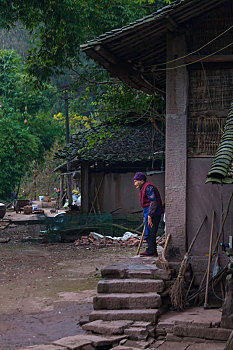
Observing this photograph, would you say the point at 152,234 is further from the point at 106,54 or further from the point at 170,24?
the point at 170,24

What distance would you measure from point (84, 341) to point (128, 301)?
1.27 metres

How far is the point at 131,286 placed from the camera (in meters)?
7.86

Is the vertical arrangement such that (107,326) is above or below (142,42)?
below

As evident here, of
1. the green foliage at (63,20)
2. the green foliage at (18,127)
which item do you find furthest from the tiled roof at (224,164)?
the green foliage at (18,127)

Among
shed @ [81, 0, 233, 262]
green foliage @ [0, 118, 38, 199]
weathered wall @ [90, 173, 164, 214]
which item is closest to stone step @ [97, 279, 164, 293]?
shed @ [81, 0, 233, 262]

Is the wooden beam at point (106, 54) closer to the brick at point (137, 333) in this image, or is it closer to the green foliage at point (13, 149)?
the brick at point (137, 333)

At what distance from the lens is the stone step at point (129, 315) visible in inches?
283

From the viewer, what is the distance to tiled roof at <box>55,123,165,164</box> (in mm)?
19297

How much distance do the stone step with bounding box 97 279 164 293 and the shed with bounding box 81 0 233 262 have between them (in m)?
0.86

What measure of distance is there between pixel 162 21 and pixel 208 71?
1.15 m

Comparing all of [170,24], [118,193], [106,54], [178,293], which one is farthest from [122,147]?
[178,293]

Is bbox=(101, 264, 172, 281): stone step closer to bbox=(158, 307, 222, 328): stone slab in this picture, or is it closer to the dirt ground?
bbox=(158, 307, 222, 328): stone slab

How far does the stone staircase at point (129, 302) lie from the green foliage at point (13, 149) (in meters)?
23.5

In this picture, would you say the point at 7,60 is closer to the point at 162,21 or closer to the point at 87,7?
the point at 87,7
